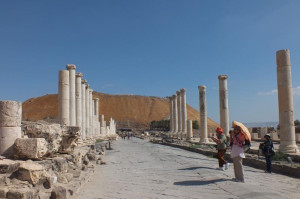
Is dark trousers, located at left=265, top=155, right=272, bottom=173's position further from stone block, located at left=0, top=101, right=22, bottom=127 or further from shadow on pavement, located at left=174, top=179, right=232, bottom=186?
stone block, located at left=0, top=101, right=22, bottom=127

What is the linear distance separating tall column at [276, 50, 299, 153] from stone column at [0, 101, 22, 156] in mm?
11710

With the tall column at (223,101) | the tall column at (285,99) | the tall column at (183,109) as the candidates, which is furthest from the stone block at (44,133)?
the tall column at (183,109)

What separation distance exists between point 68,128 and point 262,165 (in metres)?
7.12

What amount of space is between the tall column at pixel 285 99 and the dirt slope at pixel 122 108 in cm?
8360

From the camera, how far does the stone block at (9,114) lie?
729 cm

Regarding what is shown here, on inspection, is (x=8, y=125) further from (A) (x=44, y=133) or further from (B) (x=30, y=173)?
(B) (x=30, y=173)

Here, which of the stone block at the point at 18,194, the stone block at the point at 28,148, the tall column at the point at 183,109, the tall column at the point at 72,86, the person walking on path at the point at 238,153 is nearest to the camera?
the stone block at the point at 18,194

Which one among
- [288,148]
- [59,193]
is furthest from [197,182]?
[288,148]

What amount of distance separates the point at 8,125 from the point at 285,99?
12.3 metres

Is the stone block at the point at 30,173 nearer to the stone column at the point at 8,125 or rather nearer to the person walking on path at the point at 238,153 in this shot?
the stone column at the point at 8,125

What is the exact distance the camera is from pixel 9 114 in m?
7.34

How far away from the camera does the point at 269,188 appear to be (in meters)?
6.86

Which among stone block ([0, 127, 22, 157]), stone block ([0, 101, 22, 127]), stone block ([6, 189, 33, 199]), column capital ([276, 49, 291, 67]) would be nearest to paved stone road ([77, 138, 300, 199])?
stone block ([6, 189, 33, 199])

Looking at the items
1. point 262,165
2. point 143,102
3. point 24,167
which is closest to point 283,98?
point 262,165
